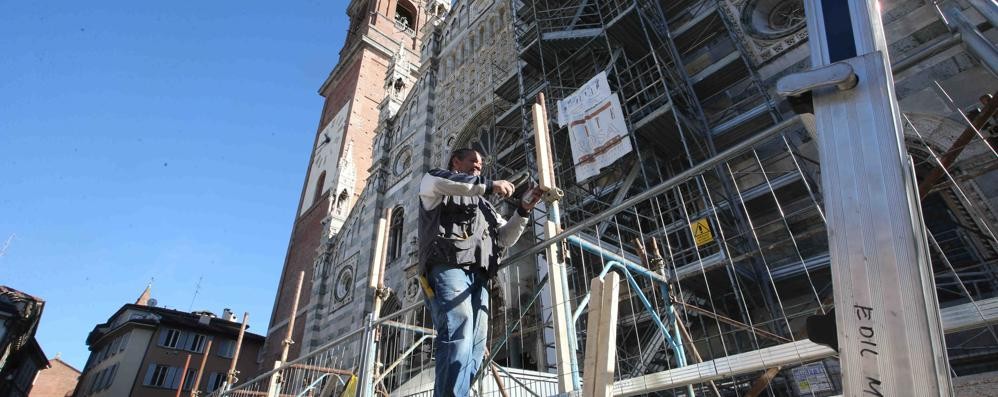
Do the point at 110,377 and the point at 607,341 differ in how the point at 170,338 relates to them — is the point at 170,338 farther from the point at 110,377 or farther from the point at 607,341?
the point at 607,341

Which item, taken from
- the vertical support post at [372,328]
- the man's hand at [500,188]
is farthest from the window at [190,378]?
the man's hand at [500,188]

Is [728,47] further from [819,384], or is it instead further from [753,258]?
[819,384]

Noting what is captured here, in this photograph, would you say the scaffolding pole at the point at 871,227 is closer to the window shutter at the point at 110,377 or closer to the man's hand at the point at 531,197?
the man's hand at the point at 531,197

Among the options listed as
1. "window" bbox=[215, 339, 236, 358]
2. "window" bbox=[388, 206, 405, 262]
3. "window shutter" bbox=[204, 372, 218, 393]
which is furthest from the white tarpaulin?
"window" bbox=[215, 339, 236, 358]

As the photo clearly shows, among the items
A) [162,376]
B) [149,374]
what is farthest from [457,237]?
[162,376]

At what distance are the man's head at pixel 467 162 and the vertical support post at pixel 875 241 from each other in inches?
99.0

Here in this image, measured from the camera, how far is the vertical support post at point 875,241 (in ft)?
3.88

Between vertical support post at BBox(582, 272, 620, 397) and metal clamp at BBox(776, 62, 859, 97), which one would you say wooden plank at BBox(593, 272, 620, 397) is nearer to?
vertical support post at BBox(582, 272, 620, 397)

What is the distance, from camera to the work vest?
11.0 ft

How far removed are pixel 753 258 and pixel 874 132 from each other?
8159 mm

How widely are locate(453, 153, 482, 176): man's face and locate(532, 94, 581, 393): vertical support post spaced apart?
442 mm

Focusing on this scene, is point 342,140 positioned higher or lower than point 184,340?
higher

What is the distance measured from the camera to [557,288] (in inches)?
140

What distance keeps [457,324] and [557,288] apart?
76 centimetres
